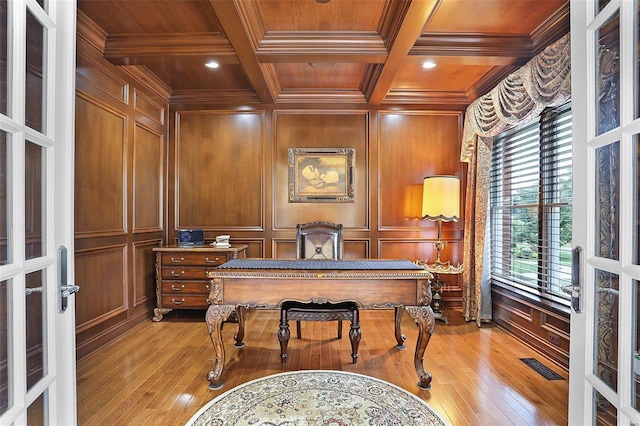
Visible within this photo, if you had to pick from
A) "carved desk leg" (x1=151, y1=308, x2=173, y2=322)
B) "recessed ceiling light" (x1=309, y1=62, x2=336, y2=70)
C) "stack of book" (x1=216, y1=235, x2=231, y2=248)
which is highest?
"recessed ceiling light" (x1=309, y1=62, x2=336, y2=70)

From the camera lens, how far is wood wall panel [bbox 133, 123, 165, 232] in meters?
3.61

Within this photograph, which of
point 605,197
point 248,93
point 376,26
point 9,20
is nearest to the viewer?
point 9,20

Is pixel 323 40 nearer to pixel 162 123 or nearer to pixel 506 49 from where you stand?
pixel 506 49

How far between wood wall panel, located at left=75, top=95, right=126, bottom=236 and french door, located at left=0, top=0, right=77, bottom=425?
189 cm

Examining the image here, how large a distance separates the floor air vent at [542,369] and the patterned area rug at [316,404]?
114 cm

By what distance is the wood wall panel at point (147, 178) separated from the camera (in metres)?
3.61

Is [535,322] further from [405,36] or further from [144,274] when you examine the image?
[144,274]

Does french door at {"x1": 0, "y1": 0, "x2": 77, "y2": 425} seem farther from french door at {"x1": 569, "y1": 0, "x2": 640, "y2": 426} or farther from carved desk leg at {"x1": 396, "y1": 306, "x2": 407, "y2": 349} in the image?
carved desk leg at {"x1": 396, "y1": 306, "x2": 407, "y2": 349}

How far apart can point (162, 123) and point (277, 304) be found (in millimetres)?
3124

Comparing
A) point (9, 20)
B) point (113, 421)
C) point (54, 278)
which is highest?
point (9, 20)

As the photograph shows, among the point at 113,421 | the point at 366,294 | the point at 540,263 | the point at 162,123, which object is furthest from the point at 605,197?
the point at 162,123

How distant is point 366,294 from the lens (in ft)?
7.36

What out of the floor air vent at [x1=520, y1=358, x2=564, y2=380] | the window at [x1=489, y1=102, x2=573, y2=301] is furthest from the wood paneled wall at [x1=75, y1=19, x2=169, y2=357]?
the window at [x1=489, y1=102, x2=573, y2=301]

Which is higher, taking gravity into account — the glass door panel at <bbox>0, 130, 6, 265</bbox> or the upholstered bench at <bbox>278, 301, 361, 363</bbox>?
the glass door panel at <bbox>0, 130, 6, 265</bbox>
